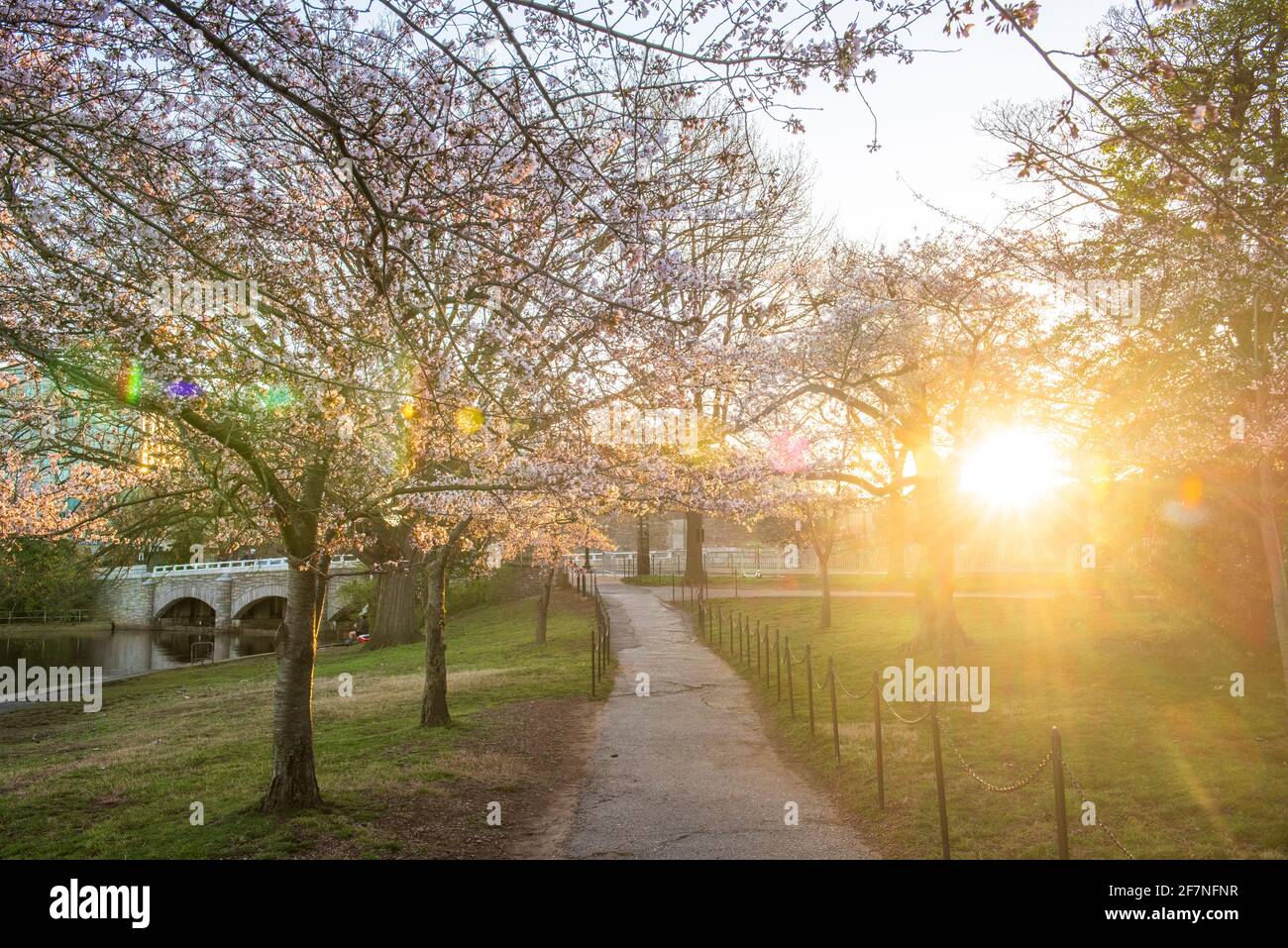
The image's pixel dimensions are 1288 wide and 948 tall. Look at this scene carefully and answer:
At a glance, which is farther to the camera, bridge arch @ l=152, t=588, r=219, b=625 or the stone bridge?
bridge arch @ l=152, t=588, r=219, b=625

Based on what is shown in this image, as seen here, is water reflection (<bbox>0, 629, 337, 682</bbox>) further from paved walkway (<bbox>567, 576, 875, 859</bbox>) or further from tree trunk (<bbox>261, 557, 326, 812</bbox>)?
tree trunk (<bbox>261, 557, 326, 812</bbox>)

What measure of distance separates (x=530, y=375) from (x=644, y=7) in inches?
123

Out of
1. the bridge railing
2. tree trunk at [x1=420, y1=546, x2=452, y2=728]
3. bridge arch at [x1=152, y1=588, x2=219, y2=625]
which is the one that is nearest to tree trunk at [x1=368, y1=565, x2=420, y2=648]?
tree trunk at [x1=420, y1=546, x2=452, y2=728]

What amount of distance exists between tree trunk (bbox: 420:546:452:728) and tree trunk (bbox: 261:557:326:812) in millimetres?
4150

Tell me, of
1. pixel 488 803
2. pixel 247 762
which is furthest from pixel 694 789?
pixel 247 762

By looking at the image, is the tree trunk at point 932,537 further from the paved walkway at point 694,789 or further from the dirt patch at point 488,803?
the dirt patch at point 488,803

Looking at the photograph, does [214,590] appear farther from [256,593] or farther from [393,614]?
[393,614]

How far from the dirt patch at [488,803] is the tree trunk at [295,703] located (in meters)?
0.79

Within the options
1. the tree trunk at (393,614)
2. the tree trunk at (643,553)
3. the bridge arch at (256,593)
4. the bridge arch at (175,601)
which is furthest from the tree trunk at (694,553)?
the bridge arch at (175,601)

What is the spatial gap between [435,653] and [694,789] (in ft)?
18.1

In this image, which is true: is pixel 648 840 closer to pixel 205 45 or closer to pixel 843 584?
pixel 205 45

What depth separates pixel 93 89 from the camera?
5664 mm

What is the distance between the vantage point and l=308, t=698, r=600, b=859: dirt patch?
7.54 meters
